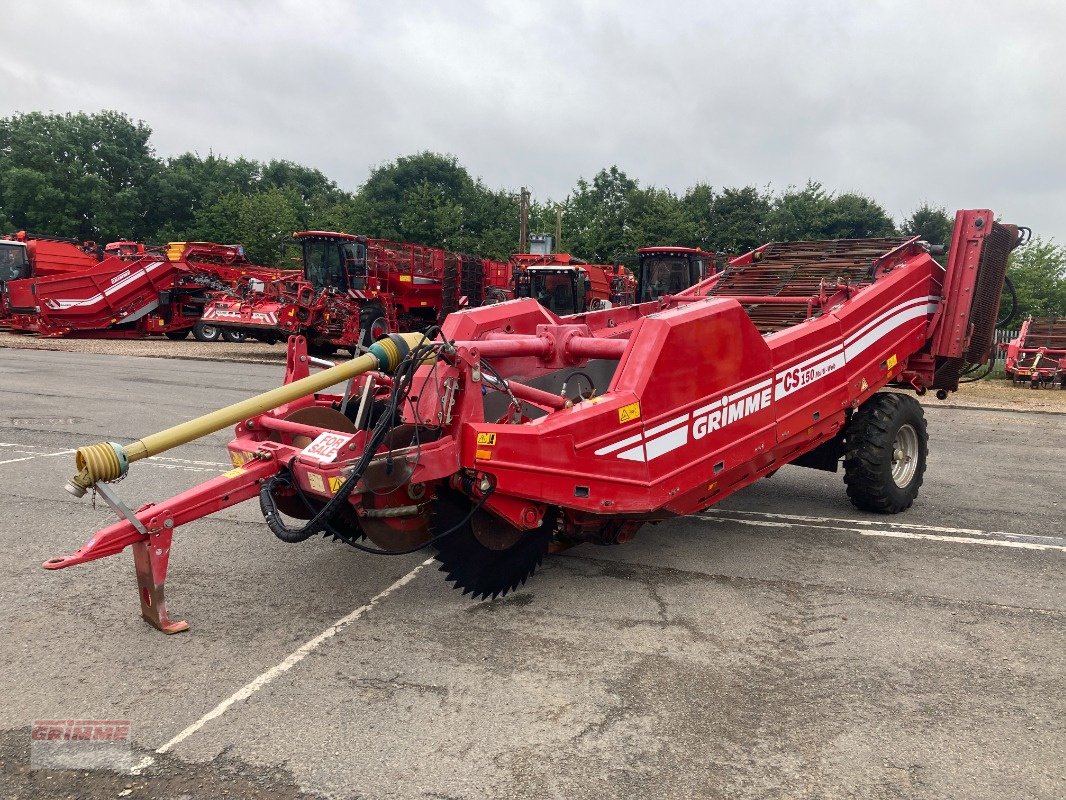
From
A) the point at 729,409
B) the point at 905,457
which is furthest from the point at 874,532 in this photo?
the point at 729,409

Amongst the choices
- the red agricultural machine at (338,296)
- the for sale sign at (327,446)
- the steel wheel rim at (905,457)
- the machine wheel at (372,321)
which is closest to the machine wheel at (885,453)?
the steel wheel rim at (905,457)

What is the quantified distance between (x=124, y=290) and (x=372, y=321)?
8.38m

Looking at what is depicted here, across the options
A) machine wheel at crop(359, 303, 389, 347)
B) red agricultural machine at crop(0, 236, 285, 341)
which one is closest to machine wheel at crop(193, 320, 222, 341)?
red agricultural machine at crop(0, 236, 285, 341)

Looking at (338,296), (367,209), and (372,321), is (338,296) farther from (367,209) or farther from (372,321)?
(367,209)

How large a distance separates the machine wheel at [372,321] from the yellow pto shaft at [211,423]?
15118 millimetres

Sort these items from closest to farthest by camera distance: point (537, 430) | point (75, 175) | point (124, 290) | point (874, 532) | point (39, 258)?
point (537, 430) → point (874, 532) → point (124, 290) → point (39, 258) → point (75, 175)

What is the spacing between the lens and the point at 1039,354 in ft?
62.1

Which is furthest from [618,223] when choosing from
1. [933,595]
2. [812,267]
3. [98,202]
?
[933,595]

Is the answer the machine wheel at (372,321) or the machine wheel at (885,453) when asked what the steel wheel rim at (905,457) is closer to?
the machine wheel at (885,453)

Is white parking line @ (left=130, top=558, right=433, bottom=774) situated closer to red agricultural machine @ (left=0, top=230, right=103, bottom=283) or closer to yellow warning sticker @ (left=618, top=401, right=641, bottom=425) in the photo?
yellow warning sticker @ (left=618, top=401, right=641, bottom=425)

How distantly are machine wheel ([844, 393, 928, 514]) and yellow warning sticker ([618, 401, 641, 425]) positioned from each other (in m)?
2.69

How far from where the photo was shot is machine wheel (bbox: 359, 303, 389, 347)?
1909 cm

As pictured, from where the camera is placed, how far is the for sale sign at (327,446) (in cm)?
388

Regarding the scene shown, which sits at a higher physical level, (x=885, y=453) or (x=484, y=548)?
(x=885, y=453)
